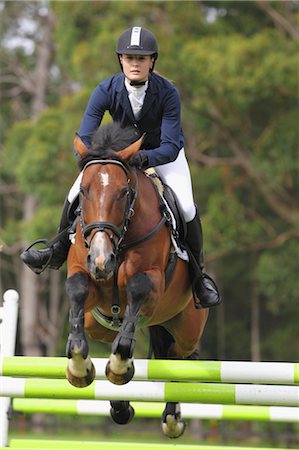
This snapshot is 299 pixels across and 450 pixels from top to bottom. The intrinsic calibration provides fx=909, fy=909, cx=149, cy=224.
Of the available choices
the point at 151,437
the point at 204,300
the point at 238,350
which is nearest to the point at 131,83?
the point at 204,300

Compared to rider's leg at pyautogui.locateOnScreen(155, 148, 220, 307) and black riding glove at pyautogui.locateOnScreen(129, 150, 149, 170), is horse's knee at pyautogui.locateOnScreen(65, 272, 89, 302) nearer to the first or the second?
black riding glove at pyautogui.locateOnScreen(129, 150, 149, 170)

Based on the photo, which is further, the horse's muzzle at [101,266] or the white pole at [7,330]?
the white pole at [7,330]

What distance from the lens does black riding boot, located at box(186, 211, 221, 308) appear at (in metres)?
6.37

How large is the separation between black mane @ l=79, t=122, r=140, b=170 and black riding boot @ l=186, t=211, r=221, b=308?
104 cm

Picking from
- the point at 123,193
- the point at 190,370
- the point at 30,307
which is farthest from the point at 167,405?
the point at 30,307

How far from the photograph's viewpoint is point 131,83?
19.4ft

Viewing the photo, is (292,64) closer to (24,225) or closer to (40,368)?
(24,225)

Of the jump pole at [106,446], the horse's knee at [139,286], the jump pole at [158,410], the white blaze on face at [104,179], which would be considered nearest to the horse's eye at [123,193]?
the white blaze on face at [104,179]

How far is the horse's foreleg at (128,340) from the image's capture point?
203 inches

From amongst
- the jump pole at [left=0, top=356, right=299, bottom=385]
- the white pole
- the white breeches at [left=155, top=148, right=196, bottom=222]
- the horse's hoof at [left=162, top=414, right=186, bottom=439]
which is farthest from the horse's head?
the horse's hoof at [left=162, top=414, right=186, bottom=439]

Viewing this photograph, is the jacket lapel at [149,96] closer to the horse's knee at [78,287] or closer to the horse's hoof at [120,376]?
the horse's knee at [78,287]

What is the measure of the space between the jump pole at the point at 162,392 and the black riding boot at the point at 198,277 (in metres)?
0.85

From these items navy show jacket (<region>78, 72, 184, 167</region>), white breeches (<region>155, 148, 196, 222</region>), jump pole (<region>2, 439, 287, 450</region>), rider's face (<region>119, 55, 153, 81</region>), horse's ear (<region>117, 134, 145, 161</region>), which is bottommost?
jump pole (<region>2, 439, 287, 450</region>)

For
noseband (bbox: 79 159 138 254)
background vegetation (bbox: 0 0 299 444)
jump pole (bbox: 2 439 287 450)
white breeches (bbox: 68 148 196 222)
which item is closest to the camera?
noseband (bbox: 79 159 138 254)
